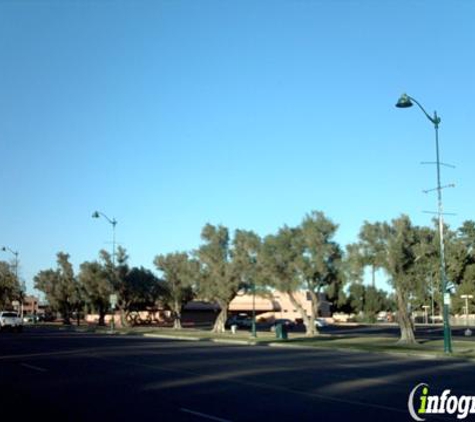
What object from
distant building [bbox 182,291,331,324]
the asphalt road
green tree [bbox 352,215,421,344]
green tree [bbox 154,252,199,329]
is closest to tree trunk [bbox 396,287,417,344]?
green tree [bbox 352,215,421,344]

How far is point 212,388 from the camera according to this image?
16.7 metres

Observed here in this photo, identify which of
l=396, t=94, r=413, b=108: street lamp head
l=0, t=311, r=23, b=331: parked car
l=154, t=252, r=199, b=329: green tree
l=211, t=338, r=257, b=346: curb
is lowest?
l=211, t=338, r=257, b=346: curb

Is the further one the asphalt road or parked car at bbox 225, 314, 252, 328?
parked car at bbox 225, 314, 252, 328

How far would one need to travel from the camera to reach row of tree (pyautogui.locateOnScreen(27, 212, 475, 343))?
44656 mm

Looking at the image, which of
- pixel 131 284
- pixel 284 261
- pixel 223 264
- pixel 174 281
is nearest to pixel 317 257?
pixel 284 261

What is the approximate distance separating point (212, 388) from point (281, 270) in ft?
136

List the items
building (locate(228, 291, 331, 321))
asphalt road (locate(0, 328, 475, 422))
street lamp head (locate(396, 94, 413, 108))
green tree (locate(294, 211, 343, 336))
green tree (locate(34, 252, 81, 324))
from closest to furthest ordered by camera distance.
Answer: asphalt road (locate(0, 328, 475, 422)) → street lamp head (locate(396, 94, 413, 108)) → green tree (locate(294, 211, 343, 336)) → green tree (locate(34, 252, 81, 324)) → building (locate(228, 291, 331, 321))

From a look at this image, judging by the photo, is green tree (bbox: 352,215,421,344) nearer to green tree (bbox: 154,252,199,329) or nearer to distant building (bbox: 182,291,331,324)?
green tree (bbox: 154,252,199,329)

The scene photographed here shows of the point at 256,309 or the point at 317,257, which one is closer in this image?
the point at 317,257

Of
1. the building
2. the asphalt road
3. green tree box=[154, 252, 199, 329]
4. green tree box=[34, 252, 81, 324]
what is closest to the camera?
the asphalt road

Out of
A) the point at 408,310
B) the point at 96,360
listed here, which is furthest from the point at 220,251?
the point at 96,360

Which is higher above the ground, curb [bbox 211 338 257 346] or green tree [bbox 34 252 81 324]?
green tree [bbox 34 252 81 324]

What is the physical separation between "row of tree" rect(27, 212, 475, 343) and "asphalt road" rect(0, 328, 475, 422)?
18.6 metres

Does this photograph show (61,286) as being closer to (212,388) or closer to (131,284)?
(131,284)
